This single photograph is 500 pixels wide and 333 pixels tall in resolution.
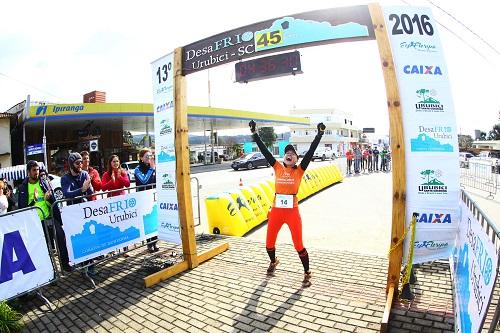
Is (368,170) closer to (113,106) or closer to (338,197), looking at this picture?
(338,197)

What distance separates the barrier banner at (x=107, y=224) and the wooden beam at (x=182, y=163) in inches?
41.3

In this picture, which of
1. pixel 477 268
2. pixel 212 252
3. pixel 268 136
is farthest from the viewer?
pixel 268 136

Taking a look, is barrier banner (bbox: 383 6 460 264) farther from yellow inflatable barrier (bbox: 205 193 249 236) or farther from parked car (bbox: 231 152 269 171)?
parked car (bbox: 231 152 269 171)

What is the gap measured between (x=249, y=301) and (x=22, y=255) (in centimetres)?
308

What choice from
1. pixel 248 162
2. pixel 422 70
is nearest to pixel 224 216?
pixel 422 70

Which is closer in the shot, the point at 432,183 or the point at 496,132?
the point at 432,183

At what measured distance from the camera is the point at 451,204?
3822 millimetres

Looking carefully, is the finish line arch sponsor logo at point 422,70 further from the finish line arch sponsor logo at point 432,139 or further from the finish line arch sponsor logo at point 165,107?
the finish line arch sponsor logo at point 165,107

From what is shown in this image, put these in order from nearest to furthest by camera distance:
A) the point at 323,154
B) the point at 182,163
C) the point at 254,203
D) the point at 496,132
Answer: the point at 182,163 < the point at 254,203 < the point at 323,154 < the point at 496,132

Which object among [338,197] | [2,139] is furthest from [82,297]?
[2,139]

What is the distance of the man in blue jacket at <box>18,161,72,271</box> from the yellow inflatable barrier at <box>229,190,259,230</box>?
357 centimetres

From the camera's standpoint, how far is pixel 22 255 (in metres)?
4.43

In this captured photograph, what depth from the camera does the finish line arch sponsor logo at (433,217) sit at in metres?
3.86

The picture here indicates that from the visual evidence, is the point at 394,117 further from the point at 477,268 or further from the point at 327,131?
the point at 327,131
